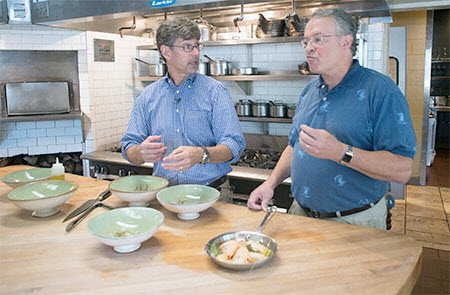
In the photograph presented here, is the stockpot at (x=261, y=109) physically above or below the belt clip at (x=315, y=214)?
above

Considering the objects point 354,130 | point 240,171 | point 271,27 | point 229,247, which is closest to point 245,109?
point 271,27

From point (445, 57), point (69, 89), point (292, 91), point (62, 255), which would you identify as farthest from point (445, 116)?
point (62, 255)

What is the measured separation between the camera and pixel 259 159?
169 inches

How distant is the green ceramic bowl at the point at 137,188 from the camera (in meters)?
2.02

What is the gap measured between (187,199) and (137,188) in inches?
13.2

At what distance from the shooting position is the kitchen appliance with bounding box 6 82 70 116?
450cm

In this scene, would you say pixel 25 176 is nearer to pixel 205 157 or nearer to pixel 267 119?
pixel 205 157

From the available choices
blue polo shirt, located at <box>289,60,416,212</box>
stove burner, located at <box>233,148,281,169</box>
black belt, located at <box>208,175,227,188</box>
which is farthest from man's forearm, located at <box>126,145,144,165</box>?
stove burner, located at <box>233,148,281,169</box>

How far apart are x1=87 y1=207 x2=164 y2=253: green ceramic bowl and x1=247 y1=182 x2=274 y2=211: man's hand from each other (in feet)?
1.69

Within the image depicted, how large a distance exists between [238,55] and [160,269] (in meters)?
3.92

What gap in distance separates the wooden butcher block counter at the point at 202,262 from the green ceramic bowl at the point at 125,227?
0.19ft

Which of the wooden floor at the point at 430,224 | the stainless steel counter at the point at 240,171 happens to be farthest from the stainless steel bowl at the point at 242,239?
the wooden floor at the point at 430,224

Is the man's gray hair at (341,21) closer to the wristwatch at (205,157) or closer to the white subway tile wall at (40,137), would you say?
the wristwatch at (205,157)

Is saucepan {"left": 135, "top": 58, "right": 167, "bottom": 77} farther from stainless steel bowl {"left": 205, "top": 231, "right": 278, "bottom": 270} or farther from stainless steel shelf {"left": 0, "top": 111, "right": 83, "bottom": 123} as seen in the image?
stainless steel bowl {"left": 205, "top": 231, "right": 278, "bottom": 270}
